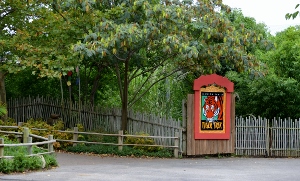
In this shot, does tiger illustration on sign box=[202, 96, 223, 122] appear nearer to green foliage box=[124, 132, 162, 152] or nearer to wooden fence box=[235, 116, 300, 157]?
wooden fence box=[235, 116, 300, 157]

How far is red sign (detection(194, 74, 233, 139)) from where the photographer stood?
2267 centimetres

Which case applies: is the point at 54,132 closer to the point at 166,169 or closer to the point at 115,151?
the point at 115,151

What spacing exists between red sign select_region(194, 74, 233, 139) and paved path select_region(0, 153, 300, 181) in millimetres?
1202

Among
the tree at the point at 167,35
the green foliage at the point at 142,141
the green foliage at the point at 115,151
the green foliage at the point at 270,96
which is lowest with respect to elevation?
the green foliage at the point at 115,151

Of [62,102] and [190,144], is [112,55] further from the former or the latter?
[62,102]

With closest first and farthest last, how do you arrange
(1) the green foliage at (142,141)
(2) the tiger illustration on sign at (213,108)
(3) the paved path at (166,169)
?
1. (3) the paved path at (166,169)
2. (2) the tiger illustration on sign at (213,108)
3. (1) the green foliage at (142,141)

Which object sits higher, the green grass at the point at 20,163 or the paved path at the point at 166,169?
the green grass at the point at 20,163

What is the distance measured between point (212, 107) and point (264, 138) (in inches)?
101

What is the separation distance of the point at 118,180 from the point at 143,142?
348 inches

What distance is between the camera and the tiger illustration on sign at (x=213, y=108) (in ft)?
74.9

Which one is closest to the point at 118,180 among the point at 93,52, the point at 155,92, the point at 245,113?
the point at 93,52

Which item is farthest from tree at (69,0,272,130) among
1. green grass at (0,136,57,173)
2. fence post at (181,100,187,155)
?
green grass at (0,136,57,173)

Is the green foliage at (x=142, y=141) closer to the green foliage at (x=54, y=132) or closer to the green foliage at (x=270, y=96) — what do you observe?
the green foliage at (x=54, y=132)

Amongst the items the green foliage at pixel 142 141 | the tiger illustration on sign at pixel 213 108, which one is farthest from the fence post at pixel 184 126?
the green foliage at pixel 142 141
